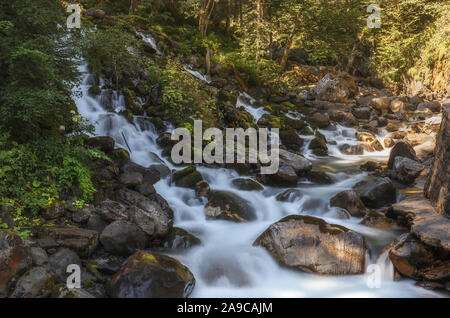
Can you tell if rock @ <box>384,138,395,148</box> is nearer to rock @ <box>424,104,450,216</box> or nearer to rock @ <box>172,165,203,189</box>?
rock @ <box>424,104,450,216</box>

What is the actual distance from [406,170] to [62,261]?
9907 mm

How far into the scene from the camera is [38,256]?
4.82m

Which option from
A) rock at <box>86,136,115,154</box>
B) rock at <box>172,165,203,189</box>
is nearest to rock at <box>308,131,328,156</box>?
rock at <box>172,165,203,189</box>

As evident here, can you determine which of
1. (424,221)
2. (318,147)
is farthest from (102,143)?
(318,147)

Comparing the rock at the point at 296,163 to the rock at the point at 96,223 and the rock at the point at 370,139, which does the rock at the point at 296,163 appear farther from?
the rock at the point at 96,223

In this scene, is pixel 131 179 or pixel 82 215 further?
pixel 131 179

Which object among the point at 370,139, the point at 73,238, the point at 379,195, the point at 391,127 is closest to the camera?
the point at 73,238

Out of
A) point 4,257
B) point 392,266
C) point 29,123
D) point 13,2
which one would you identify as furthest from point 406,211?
point 13,2

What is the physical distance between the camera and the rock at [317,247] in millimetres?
6008

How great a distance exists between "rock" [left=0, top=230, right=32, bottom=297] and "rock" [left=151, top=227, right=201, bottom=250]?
242cm

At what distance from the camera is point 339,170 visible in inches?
454

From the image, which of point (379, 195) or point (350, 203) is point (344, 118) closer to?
point (379, 195)

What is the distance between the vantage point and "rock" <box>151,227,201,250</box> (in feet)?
21.5

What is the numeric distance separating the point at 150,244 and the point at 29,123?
11.5 feet
